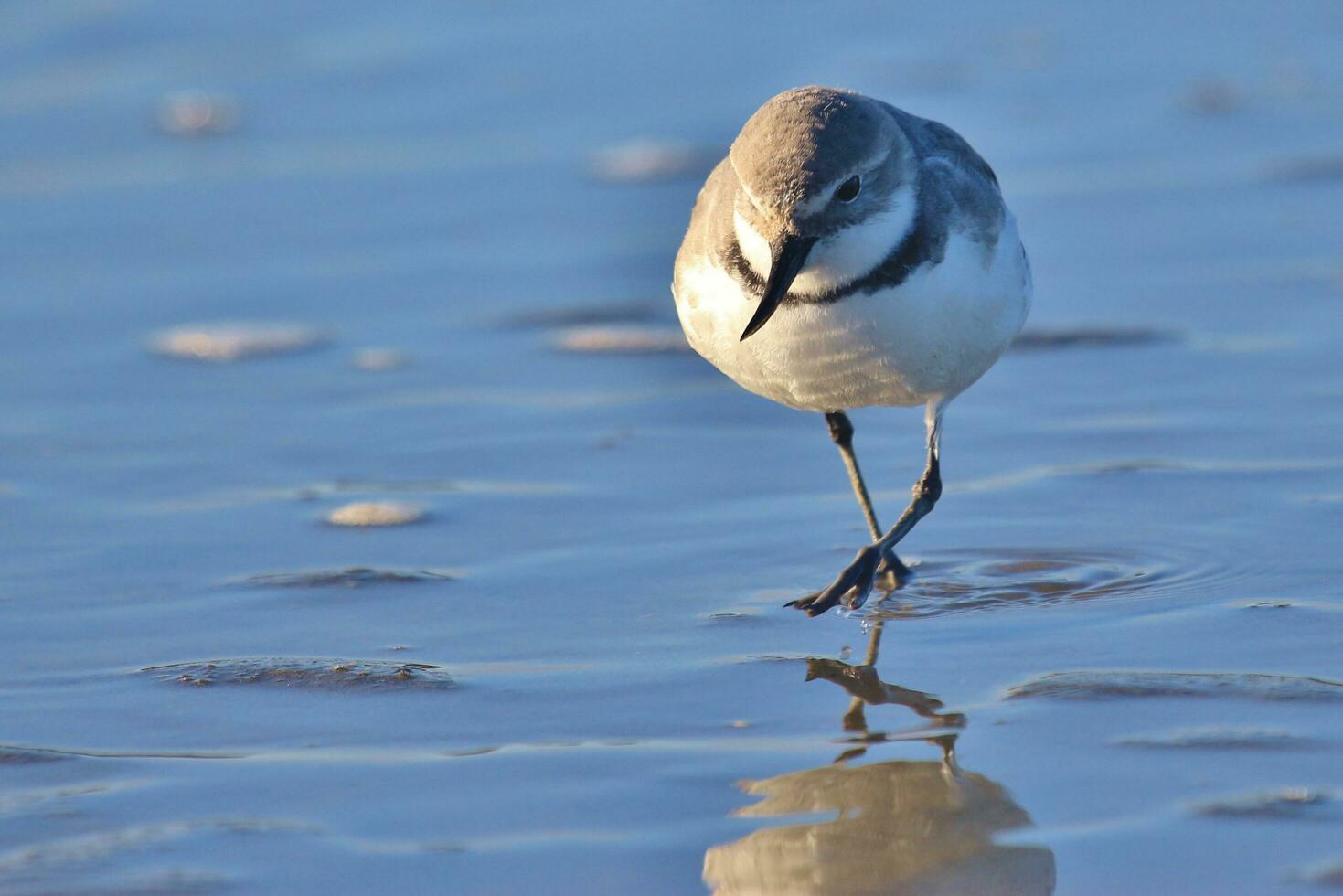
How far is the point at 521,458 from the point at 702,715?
1886 millimetres

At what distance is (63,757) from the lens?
371 cm

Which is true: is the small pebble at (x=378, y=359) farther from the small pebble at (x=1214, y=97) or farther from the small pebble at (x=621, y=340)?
the small pebble at (x=1214, y=97)

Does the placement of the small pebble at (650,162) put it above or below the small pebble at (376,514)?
above

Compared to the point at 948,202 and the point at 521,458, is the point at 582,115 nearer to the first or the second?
A: the point at 521,458

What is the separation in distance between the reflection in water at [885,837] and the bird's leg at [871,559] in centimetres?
64

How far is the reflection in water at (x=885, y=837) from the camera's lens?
3166 mm

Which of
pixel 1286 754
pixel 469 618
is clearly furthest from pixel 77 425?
pixel 1286 754

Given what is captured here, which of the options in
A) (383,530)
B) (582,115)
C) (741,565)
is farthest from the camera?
(582,115)

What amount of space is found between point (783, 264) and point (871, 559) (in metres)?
0.83

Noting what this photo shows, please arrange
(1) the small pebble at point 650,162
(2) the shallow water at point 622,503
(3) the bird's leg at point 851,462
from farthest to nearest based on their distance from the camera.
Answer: (1) the small pebble at point 650,162 → (3) the bird's leg at point 851,462 → (2) the shallow water at point 622,503

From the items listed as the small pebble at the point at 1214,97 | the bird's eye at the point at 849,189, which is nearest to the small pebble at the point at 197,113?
the small pebble at the point at 1214,97

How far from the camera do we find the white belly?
418cm

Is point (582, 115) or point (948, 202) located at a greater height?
point (582, 115)

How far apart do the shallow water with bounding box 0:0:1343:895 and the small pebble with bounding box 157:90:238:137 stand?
2.4 inches
